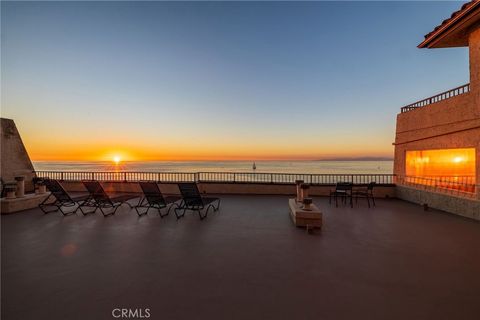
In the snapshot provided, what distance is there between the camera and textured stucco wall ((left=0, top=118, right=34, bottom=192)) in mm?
9539

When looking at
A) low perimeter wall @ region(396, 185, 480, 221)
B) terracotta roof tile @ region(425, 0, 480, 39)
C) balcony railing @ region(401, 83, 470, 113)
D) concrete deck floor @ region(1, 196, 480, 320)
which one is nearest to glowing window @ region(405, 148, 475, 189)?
balcony railing @ region(401, 83, 470, 113)

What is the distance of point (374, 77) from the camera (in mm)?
13133

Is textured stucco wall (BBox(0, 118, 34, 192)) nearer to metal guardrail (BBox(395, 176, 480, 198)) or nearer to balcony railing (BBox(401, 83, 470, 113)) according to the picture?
metal guardrail (BBox(395, 176, 480, 198))

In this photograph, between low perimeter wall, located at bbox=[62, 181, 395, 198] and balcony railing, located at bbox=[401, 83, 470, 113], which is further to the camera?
low perimeter wall, located at bbox=[62, 181, 395, 198]

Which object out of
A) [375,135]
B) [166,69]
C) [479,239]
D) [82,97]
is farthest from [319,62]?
[375,135]

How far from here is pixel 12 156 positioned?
9.91 metres

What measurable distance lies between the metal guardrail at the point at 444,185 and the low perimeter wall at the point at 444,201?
0.59 ft

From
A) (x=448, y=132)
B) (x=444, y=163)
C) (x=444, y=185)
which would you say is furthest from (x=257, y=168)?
(x=448, y=132)

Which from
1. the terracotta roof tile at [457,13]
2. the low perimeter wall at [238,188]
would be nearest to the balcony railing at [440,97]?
the terracotta roof tile at [457,13]

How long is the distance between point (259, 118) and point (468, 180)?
14.2 metres

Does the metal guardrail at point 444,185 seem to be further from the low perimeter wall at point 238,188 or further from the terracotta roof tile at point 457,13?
the terracotta roof tile at point 457,13

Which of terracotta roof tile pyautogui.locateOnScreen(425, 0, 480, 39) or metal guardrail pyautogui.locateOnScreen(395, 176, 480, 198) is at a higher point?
terracotta roof tile pyautogui.locateOnScreen(425, 0, 480, 39)

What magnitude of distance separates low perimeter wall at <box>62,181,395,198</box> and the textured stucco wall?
6.71 feet

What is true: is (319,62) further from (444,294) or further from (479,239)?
(444,294)
